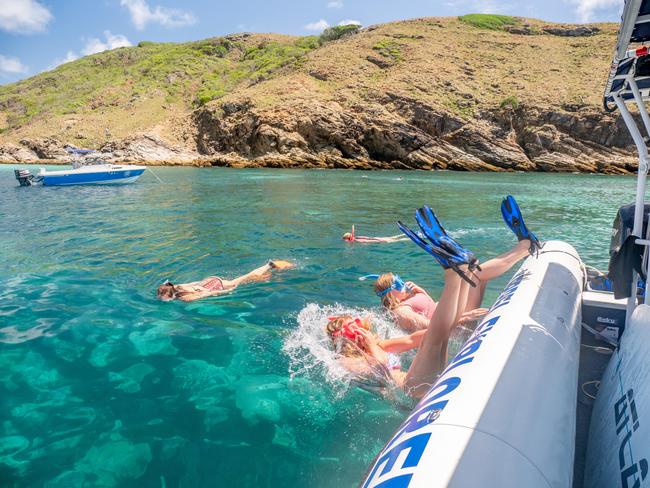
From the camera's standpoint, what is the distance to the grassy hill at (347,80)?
2131 inches

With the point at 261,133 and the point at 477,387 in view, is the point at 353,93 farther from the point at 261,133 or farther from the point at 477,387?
the point at 477,387

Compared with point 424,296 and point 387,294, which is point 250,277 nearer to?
point 387,294

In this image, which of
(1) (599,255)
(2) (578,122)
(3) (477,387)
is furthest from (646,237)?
(2) (578,122)

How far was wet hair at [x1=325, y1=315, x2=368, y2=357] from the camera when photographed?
14.3 feet

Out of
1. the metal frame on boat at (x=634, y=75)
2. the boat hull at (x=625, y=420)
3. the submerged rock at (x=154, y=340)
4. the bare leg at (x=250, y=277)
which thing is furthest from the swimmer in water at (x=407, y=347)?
the bare leg at (x=250, y=277)

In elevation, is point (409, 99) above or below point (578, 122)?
above

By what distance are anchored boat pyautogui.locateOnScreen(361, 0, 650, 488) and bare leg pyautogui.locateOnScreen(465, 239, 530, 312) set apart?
41 cm

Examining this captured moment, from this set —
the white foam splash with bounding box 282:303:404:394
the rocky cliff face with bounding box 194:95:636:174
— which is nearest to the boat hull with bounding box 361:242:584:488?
the white foam splash with bounding box 282:303:404:394

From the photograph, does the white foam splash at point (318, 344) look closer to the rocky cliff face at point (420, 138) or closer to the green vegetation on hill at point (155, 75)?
the rocky cliff face at point (420, 138)

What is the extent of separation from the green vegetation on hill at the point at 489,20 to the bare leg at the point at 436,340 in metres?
91.8

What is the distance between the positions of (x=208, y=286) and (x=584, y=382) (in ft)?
17.5

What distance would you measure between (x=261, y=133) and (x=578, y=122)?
3673 cm

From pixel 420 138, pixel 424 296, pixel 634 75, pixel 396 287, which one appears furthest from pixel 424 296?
pixel 420 138

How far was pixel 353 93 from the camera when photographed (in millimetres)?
55312
